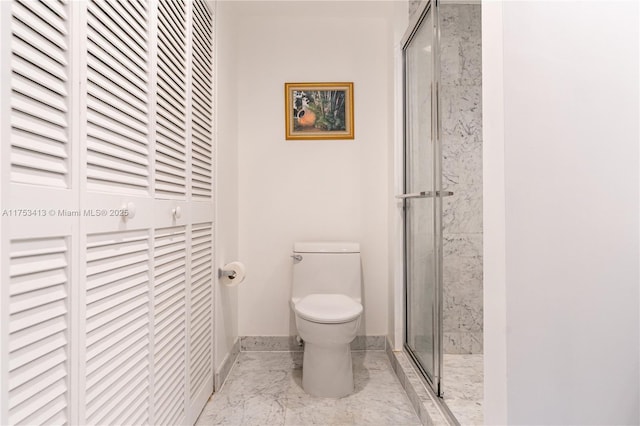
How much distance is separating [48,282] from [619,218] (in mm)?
1346

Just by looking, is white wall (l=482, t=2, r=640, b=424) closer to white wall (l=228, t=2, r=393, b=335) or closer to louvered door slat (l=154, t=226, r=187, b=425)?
louvered door slat (l=154, t=226, r=187, b=425)

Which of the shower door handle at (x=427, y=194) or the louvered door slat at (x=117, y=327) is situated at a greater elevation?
the shower door handle at (x=427, y=194)

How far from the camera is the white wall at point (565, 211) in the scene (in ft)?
3.10

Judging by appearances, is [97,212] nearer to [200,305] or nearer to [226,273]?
[200,305]

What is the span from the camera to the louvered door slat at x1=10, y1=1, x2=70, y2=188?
0.67 meters

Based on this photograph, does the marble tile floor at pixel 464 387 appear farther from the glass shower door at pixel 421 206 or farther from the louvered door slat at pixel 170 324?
the louvered door slat at pixel 170 324

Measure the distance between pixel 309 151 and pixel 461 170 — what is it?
3.65 feet

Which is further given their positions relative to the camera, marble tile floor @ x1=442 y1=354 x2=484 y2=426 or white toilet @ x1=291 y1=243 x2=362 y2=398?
white toilet @ x1=291 y1=243 x2=362 y2=398

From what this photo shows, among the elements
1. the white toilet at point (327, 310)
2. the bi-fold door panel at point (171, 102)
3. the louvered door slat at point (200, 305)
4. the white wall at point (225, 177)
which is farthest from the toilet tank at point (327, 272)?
the bi-fold door panel at point (171, 102)

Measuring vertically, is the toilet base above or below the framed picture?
below

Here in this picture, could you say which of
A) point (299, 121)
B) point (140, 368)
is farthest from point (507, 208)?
point (299, 121)

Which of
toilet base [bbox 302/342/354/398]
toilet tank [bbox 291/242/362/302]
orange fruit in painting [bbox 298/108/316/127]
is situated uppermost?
orange fruit in painting [bbox 298/108/316/127]

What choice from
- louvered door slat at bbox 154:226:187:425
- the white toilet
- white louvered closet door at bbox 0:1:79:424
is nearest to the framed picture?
the white toilet

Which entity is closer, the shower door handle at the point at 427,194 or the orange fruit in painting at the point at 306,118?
the shower door handle at the point at 427,194
